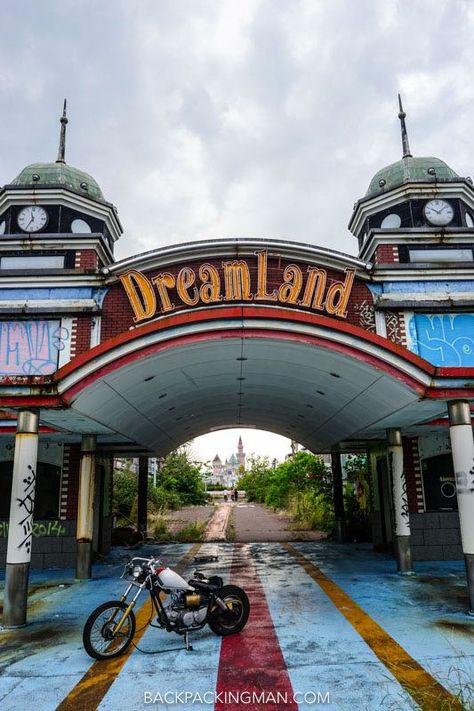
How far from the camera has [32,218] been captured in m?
16.0

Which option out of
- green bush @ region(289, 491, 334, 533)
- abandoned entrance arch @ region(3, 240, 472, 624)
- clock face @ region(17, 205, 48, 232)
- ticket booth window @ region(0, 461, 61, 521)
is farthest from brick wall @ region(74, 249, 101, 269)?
green bush @ region(289, 491, 334, 533)

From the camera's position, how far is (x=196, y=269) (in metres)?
12.8

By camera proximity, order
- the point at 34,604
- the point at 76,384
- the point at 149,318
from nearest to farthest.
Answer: the point at 76,384, the point at 34,604, the point at 149,318

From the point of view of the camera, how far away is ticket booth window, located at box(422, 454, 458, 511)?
1423 cm

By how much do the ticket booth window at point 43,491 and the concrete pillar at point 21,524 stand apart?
6278 millimetres

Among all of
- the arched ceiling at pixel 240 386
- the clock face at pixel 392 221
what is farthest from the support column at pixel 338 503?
the clock face at pixel 392 221

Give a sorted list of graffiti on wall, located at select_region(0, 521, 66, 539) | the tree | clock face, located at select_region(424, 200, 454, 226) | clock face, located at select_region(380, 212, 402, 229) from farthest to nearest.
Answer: the tree
clock face, located at select_region(380, 212, 402, 229)
clock face, located at select_region(424, 200, 454, 226)
graffiti on wall, located at select_region(0, 521, 66, 539)

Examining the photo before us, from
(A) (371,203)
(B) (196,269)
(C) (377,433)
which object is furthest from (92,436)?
(A) (371,203)

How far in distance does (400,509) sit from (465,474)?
3.56m

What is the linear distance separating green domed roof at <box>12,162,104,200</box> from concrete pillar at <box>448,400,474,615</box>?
13587mm

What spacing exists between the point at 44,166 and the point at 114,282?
747 cm

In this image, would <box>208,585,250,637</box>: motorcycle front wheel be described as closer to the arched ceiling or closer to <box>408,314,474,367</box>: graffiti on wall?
the arched ceiling

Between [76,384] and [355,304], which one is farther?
[355,304]

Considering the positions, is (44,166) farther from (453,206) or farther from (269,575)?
(269,575)
